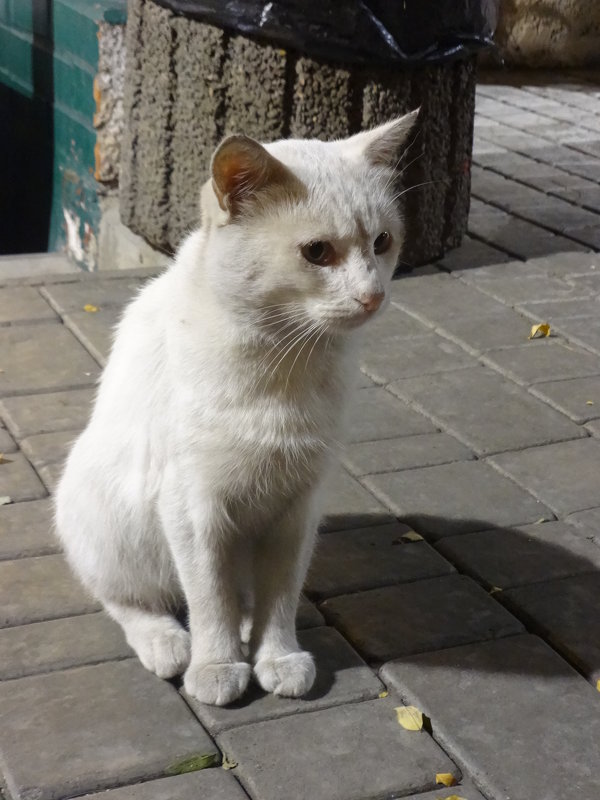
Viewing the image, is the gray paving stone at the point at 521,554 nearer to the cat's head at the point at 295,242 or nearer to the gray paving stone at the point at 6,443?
the cat's head at the point at 295,242

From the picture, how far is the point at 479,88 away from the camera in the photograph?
8484mm

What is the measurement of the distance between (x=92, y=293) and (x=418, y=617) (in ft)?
7.74

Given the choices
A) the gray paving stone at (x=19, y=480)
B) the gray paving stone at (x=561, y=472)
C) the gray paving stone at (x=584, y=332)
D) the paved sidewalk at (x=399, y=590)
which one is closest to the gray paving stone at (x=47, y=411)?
the paved sidewalk at (x=399, y=590)

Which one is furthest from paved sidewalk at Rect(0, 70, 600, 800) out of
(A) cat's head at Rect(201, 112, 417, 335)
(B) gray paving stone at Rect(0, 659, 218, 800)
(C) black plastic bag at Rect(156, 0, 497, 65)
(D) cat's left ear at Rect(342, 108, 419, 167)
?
(D) cat's left ear at Rect(342, 108, 419, 167)

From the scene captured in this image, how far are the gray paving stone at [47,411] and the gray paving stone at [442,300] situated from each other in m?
1.46

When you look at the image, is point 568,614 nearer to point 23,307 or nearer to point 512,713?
point 512,713

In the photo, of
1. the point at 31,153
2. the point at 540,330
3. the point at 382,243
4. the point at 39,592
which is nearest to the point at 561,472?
the point at 540,330

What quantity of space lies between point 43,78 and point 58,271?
1048 mm

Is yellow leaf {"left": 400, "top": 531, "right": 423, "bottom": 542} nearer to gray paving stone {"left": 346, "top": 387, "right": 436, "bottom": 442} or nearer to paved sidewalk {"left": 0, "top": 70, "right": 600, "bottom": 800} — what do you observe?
paved sidewalk {"left": 0, "top": 70, "right": 600, "bottom": 800}

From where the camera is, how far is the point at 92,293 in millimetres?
4570

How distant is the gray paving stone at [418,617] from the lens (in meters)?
2.62

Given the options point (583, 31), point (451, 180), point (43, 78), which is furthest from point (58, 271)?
point (583, 31)

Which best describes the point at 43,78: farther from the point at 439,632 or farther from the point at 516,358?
the point at 439,632

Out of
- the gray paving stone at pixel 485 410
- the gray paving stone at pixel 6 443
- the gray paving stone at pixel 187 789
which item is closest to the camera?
the gray paving stone at pixel 187 789
